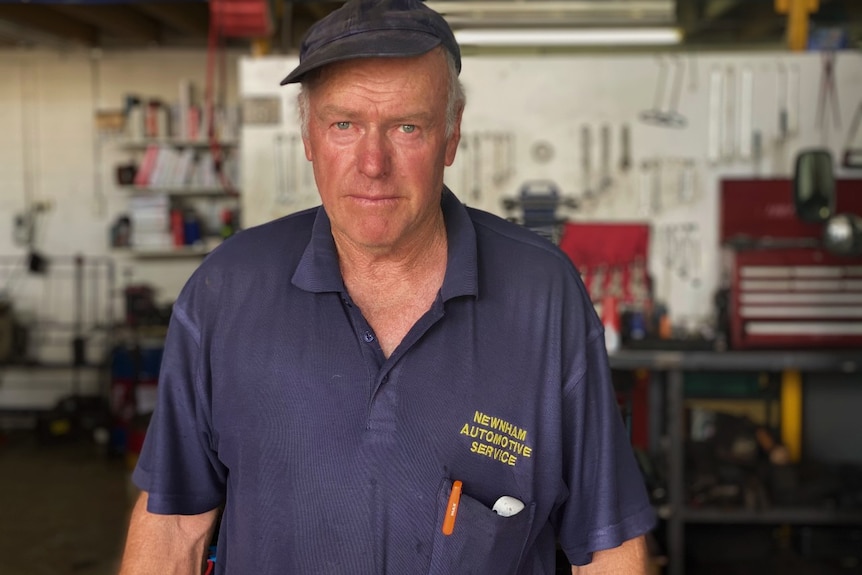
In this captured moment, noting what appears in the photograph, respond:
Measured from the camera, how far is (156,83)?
7.81 m

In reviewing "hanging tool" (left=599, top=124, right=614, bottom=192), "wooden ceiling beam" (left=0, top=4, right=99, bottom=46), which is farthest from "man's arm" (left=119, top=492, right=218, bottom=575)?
"wooden ceiling beam" (left=0, top=4, right=99, bottom=46)

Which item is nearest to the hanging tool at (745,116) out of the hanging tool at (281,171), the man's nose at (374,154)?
the hanging tool at (281,171)

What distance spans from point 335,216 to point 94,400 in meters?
6.53

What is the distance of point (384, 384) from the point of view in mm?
1316

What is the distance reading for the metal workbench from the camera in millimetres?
3828

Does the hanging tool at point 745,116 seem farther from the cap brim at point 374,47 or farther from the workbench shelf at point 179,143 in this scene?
the workbench shelf at point 179,143

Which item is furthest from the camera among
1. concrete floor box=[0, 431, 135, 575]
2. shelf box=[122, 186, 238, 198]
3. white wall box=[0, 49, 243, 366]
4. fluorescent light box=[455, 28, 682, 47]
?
white wall box=[0, 49, 243, 366]

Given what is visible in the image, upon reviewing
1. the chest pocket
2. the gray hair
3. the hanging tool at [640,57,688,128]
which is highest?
the hanging tool at [640,57,688,128]

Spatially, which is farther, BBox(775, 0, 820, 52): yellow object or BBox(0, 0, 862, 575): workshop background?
BBox(775, 0, 820, 52): yellow object

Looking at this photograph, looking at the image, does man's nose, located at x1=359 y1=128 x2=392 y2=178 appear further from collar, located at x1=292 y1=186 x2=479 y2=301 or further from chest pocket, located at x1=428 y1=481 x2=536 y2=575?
chest pocket, located at x1=428 y1=481 x2=536 y2=575

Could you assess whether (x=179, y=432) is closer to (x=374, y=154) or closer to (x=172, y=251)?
(x=374, y=154)

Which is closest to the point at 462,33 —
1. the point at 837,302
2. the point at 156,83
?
the point at 837,302

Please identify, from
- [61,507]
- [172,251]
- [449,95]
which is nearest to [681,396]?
[449,95]

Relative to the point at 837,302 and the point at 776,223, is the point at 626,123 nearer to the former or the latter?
the point at 776,223
